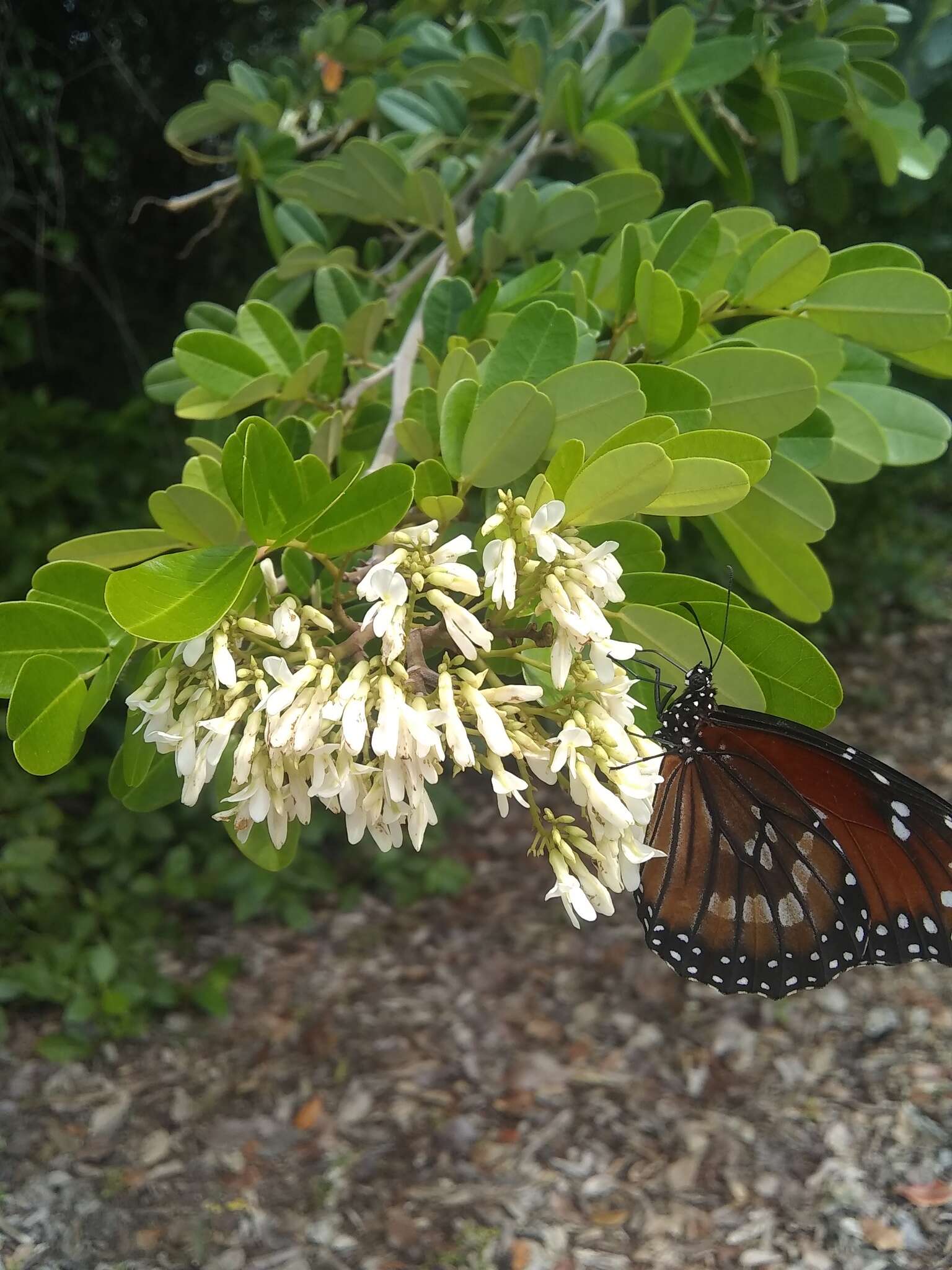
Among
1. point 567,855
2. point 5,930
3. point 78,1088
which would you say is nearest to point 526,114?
point 567,855

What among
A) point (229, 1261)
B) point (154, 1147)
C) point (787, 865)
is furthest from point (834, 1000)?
point (154, 1147)

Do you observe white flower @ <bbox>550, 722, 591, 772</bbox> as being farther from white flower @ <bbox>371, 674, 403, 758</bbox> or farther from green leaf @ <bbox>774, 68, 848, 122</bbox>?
green leaf @ <bbox>774, 68, 848, 122</bbox>

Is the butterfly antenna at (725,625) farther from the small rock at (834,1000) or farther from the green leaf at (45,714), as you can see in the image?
the small rock at (834,1000)

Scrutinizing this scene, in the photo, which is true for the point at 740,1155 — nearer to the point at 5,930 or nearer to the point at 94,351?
the point at 5,930

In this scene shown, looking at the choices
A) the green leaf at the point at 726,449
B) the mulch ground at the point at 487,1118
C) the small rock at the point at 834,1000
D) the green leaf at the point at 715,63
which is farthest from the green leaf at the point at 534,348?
the small rock at the point at 834,1000

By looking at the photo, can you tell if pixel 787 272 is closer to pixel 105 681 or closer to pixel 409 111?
pixel 105 681
